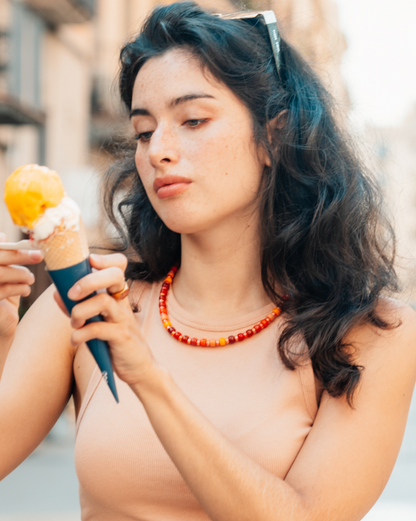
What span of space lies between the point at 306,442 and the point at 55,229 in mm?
874

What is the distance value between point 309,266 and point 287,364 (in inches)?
13.9

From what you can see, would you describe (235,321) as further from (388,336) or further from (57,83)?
(57,83)

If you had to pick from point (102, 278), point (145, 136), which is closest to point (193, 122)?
point (145, 136)

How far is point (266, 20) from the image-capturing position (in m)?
2.03

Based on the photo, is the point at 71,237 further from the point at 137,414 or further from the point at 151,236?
the point at 151,236

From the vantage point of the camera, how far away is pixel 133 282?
85.4 inches

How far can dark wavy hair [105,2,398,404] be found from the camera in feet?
6.15

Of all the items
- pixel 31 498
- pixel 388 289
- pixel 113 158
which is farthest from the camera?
pixel 31 498

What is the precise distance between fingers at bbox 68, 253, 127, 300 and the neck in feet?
2.33

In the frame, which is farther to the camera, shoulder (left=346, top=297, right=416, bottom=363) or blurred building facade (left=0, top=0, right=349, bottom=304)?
blurred building facade (left=0, top=0, right=349, bottom=304)

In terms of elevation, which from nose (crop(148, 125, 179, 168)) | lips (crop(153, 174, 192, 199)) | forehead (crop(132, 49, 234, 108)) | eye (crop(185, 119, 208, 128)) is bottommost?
lips (crop(153, 174, 192, 199))

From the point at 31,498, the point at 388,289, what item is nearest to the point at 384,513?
the point at 31,498

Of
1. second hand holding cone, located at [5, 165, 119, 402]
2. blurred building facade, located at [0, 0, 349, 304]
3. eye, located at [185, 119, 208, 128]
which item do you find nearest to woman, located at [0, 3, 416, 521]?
eye, located at [185, 119, 208, 128]

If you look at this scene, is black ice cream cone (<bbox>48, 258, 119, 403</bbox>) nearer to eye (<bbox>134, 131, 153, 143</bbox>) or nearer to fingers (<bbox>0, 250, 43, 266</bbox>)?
fingers (<bbox>0, 250, 43, 266</bbox>)
